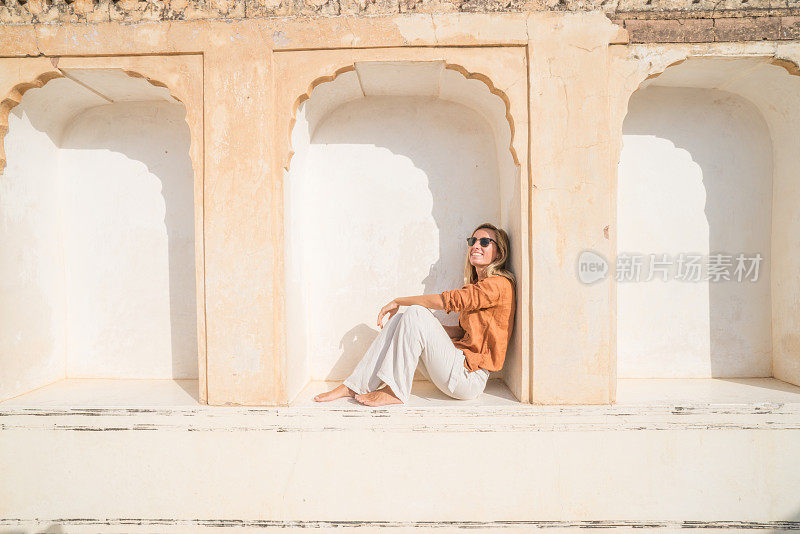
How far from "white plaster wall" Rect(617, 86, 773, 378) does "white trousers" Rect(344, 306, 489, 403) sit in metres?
1.58

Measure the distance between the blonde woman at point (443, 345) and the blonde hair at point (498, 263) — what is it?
1cm

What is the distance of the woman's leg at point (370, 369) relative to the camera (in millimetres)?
3301

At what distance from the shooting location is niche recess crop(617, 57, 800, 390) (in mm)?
3859

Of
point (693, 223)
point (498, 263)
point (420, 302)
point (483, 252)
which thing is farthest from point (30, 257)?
point (693, 223)

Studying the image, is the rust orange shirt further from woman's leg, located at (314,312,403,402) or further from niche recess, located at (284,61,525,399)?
niche recess, located at (284,61,525,399)

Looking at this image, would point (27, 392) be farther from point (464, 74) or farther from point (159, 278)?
point (464, 74)

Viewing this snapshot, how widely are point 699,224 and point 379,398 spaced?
2.98m

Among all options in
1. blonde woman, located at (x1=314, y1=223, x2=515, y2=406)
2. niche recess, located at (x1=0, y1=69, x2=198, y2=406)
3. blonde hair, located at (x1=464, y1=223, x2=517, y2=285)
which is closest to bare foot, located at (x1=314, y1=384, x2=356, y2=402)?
blonde woman, located at (x1=314, y1=223, x2=515, y2=406)

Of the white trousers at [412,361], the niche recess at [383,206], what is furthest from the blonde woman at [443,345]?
the niche recess at [383,206]

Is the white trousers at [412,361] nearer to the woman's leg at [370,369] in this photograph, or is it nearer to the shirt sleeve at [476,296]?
the woman's leg at [370,369]

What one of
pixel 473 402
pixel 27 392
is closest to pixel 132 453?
pixel 27 392

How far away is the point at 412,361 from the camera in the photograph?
127 inches

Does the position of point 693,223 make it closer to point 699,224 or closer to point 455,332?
point 699,224

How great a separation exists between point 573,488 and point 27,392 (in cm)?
403
